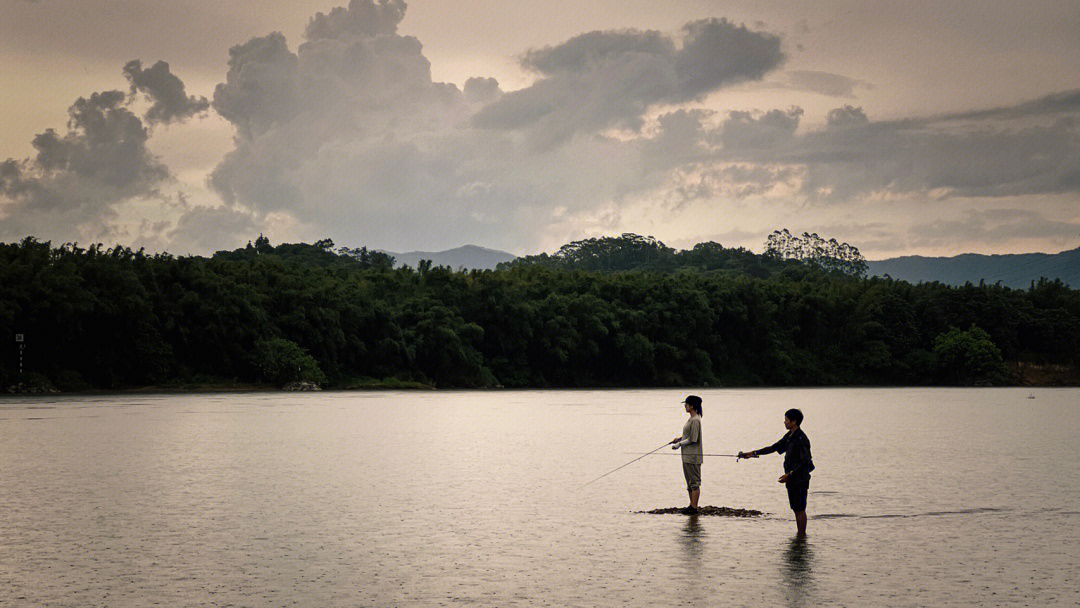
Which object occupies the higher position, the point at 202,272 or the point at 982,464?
the point at 202,272

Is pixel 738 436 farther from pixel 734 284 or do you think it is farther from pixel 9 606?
pixel 734 284

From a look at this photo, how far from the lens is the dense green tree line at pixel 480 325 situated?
8400 cm

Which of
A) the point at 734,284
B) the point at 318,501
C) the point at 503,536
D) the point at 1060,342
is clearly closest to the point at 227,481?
the point at 318,501

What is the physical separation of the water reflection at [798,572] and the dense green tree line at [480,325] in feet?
232

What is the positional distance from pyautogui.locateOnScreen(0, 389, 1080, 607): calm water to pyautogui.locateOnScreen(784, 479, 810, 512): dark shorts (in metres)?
0.54

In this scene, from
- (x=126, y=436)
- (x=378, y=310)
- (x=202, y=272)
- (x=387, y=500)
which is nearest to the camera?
(x=387, y=500)

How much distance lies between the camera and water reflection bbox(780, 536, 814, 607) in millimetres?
11859

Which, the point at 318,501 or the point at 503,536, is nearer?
the point at 503,536

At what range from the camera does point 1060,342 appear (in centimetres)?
13662

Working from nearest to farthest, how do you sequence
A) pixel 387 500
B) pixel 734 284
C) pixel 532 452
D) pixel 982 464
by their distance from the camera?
pixel 387 500 < pixel 982 464 < pixel 532 452 < pixel 734 284

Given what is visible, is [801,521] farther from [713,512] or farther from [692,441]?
[713,512]

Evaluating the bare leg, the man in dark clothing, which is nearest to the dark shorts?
the man in dark clothing

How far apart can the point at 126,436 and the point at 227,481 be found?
1492 centimetres

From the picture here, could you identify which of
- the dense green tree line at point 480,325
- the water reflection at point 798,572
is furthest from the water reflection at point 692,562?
the dense green tree line at point 480,325
